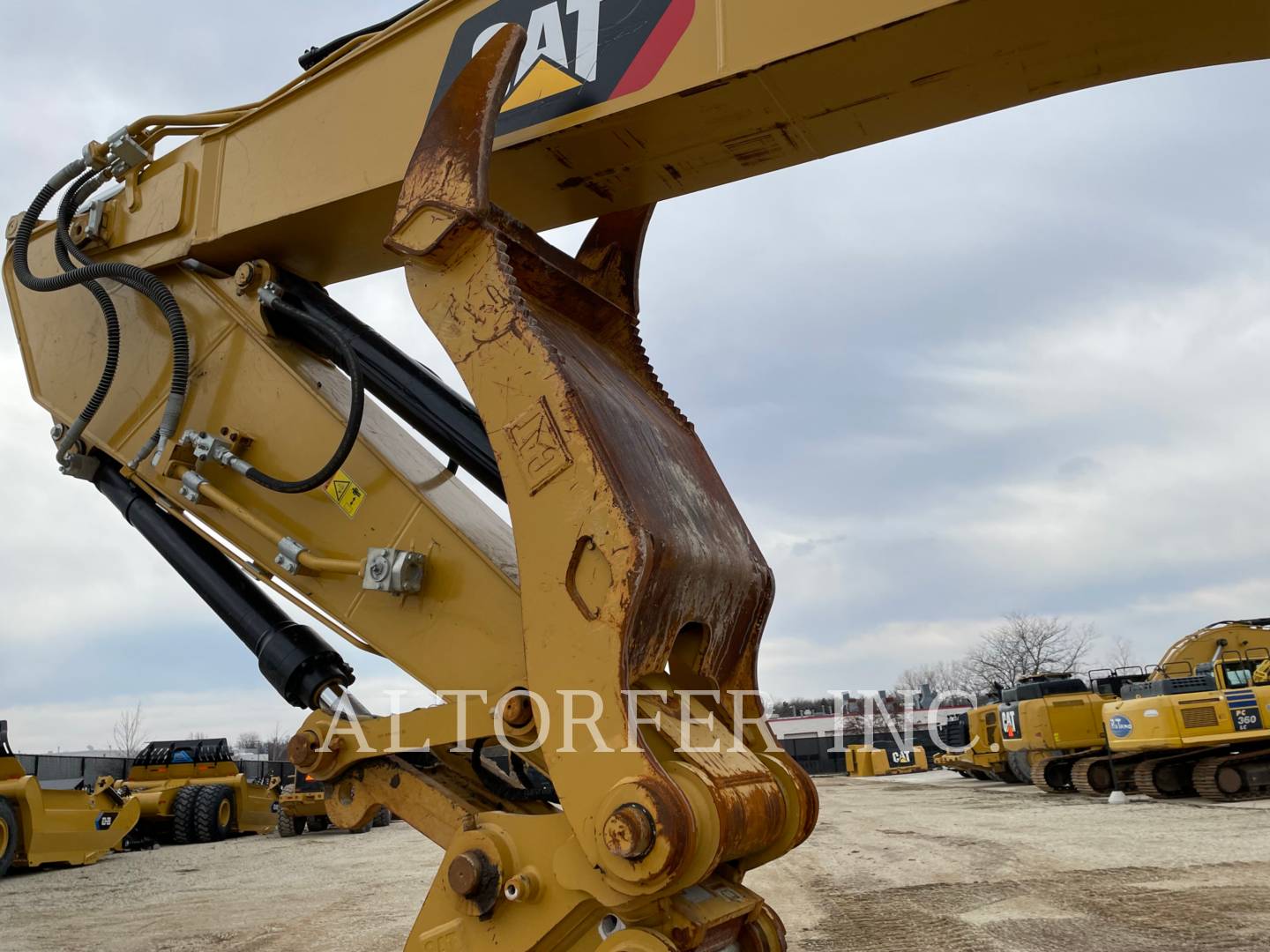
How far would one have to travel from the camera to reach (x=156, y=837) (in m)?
15.7

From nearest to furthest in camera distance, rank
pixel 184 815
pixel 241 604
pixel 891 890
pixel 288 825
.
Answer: pixel 241 604 < pixel 891 890 < pixel 184 815 < pixel 288 825

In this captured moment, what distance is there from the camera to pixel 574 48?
9.75 ft

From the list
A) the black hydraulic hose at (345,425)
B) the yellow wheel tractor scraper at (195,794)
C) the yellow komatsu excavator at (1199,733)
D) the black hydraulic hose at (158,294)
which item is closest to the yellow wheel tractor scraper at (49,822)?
the yellow wheel tractor scraper at (195,794)

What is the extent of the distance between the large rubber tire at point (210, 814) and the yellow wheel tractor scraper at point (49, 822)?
2.37 metres

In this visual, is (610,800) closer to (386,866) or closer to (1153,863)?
(1153,863)

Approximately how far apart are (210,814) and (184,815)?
372 mm

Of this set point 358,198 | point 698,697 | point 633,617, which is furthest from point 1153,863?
point 358,198

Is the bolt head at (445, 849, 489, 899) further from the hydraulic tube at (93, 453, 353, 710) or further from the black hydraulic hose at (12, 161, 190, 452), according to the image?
the black hydraulic hose at (12, 161, 190, 452)

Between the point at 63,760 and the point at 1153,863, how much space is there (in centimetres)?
2290

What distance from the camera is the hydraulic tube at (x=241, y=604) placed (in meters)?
3.31

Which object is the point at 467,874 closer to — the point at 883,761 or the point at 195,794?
the point at 195,794

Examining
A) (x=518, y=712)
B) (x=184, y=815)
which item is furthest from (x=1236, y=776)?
(x=184, y=815)

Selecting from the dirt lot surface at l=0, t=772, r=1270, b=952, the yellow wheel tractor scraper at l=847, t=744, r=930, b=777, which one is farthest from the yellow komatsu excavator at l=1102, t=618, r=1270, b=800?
the yellow wheel tractor scraper at l=847, t=744, r=930, b=777

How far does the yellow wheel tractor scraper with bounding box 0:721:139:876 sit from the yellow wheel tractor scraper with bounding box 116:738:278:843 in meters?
0.57
